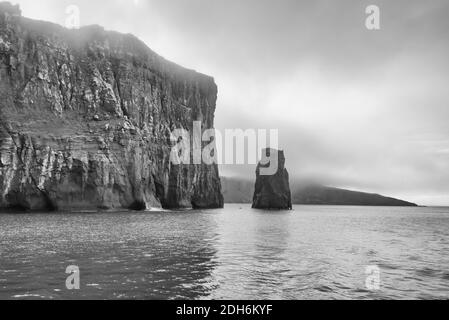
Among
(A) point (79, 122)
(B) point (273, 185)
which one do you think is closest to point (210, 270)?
(A) point (79, 122)

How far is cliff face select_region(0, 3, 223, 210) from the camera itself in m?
73.2

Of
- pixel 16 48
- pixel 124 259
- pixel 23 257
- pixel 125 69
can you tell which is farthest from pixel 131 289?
pixel 125 69

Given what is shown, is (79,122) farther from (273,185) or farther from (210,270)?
(273,185)

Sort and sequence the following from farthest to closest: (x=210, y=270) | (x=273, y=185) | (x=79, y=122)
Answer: (x=273, y=185)
(x=79, y=122)
(x=210, y=270)

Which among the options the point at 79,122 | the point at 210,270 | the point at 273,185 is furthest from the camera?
the point at 273,185

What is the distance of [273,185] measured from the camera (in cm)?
16500

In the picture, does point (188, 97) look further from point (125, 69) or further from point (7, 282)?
point (7, 282)

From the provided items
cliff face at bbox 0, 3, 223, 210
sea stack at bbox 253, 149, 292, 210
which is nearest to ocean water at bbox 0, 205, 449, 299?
cliff face at bbox 0, 3, 223, 210

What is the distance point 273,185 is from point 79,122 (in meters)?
102

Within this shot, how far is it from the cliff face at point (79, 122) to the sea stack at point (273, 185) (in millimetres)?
68152

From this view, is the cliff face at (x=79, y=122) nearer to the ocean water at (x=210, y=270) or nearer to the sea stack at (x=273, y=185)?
the ocean water at (x=210, y=270)

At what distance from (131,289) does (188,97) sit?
114 meters

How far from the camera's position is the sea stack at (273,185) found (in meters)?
164

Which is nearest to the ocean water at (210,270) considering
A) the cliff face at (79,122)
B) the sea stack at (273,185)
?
the cliff face at (79,122)
